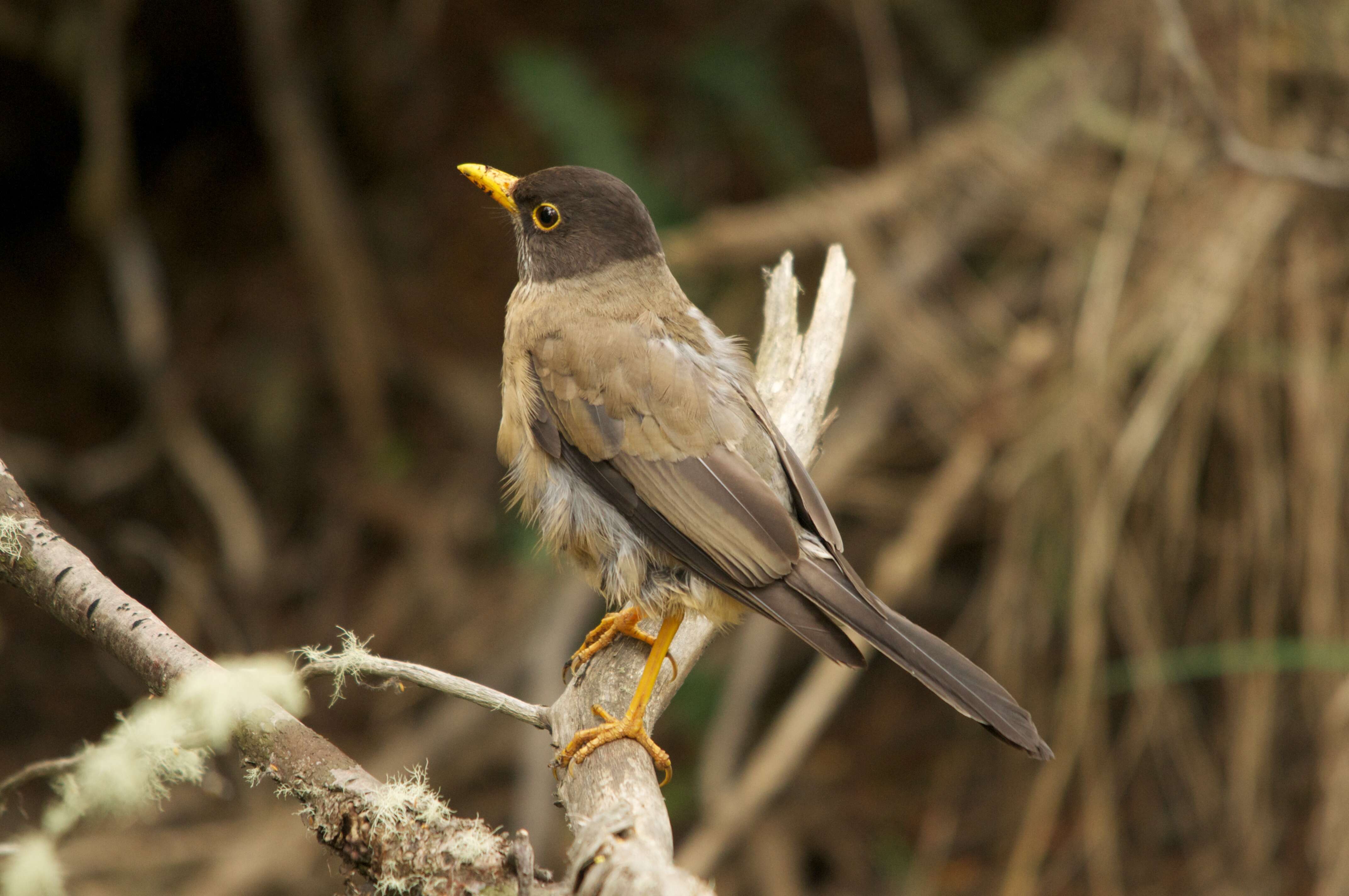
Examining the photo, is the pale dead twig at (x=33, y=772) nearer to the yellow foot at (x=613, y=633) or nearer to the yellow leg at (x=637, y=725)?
the yellow leg at (x=637, y=725)

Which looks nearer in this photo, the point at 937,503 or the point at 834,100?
the point at 937,503

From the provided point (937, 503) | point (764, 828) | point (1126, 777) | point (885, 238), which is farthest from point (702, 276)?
point (1126, 777)

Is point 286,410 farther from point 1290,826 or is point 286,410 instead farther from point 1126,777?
point 1290,826

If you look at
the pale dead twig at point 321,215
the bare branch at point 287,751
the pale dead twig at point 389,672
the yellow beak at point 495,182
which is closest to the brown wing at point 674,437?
the yellow beak at point 495,182

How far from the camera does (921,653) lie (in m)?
2.49

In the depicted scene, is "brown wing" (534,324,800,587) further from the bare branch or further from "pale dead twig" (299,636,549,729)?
the bare branch

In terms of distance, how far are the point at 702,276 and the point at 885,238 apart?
0.95 meters

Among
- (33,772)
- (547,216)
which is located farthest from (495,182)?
(33,772)

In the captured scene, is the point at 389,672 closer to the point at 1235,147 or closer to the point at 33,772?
the point at 33,772

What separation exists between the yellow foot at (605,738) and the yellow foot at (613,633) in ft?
1.02

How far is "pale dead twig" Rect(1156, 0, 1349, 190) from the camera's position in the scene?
3848 mm

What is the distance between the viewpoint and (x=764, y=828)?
18.2 feet

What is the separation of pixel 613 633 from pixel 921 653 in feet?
2.84

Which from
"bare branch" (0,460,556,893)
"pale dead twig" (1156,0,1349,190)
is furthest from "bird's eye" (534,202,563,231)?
"pale dead twig" (1156,0,1349,190)
